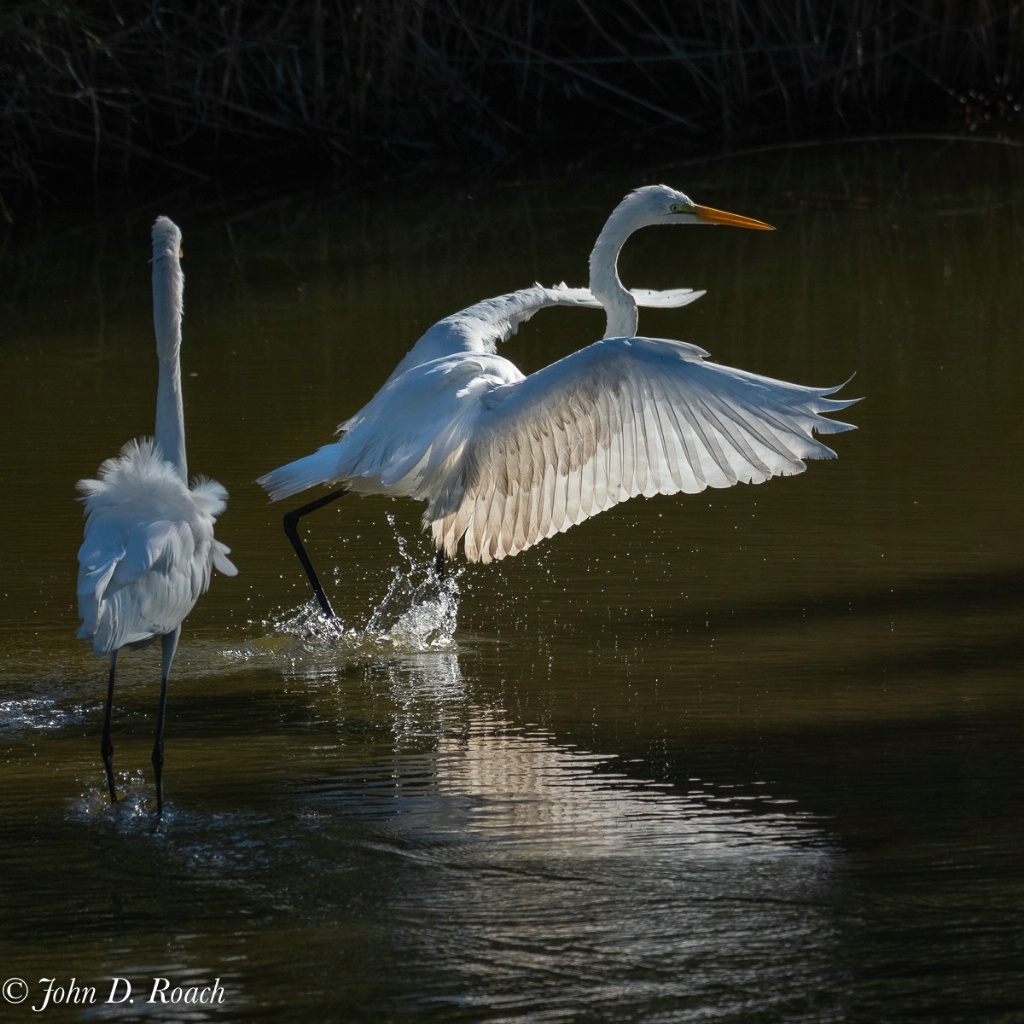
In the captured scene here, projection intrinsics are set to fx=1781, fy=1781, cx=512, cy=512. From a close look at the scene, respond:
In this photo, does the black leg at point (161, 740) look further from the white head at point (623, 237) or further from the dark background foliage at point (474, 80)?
the dark background foliage at point (474, 80)

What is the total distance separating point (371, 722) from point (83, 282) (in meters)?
8.16

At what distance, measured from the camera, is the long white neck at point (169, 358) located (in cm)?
512

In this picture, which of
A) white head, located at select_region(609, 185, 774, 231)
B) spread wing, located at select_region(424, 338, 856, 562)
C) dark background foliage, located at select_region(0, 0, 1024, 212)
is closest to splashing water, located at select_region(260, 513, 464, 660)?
spread wing, located at select_region(424, 338, 856, 562)

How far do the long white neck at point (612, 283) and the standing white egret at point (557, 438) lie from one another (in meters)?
0.73

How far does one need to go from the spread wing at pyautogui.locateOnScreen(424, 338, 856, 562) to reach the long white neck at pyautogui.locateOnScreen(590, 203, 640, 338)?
1160mm

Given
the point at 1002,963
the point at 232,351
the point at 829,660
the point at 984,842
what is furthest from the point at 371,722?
the point at 232,351

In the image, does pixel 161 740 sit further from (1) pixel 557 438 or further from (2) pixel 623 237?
(2) pixel 623 237

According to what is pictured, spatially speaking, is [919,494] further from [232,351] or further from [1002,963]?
[232,351]

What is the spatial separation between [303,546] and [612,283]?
1.63 m

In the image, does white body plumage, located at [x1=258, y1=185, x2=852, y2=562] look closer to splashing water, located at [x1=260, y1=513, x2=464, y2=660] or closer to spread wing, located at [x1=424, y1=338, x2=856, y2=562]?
spread wing, located at [x1=424, y1=338, x2=856, y2=562]

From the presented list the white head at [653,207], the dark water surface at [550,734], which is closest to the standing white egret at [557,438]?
the dark water surface at [550,734]

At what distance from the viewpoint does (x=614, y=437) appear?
5.78m

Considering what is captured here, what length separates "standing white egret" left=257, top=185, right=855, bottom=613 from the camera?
17.8ft

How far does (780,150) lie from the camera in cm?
1709
